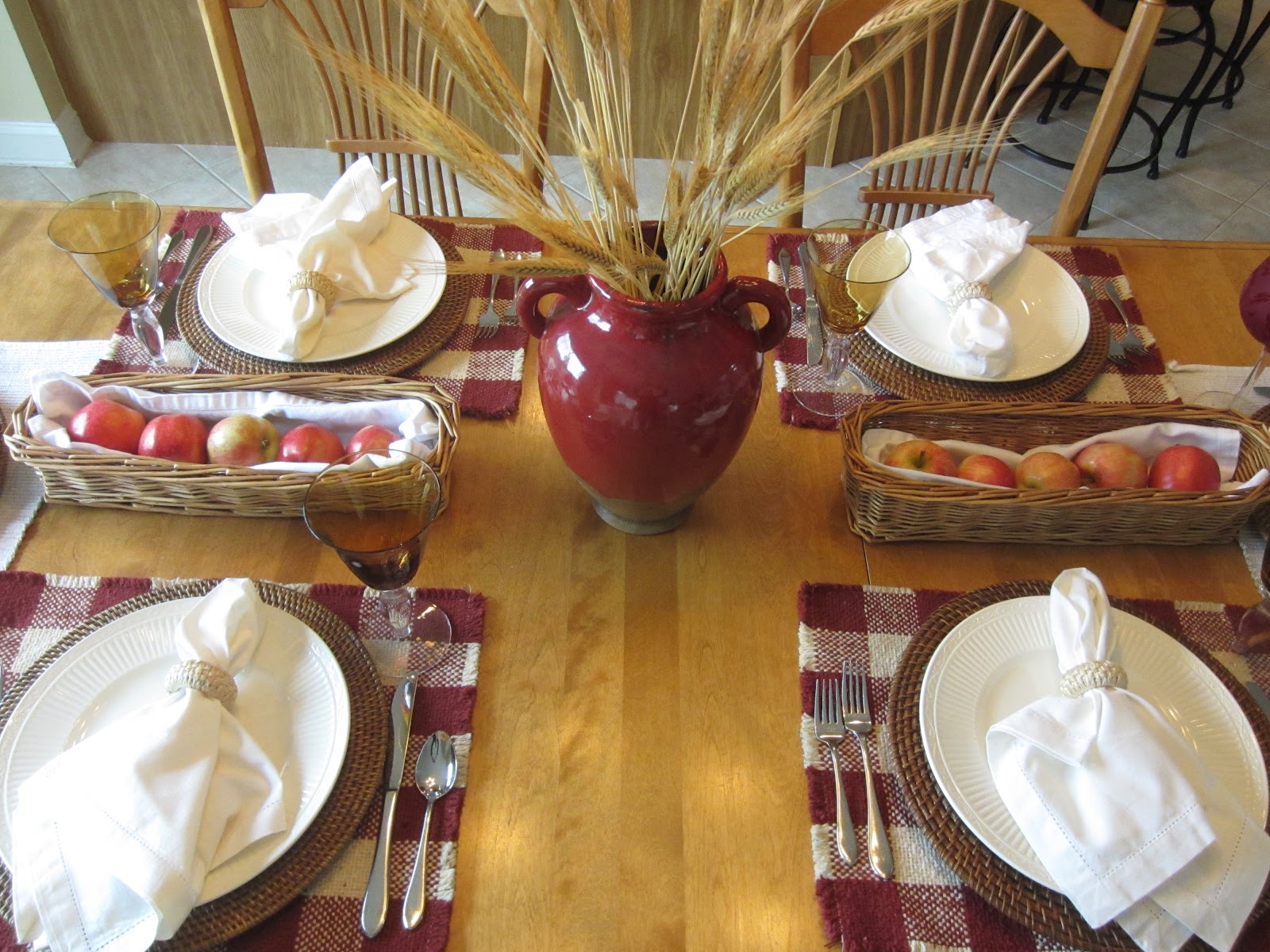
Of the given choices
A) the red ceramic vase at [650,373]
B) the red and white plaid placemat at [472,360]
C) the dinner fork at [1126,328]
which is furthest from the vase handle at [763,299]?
the dinner fork at [1126,328]

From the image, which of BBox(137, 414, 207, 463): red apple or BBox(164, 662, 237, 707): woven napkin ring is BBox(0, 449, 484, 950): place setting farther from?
BBox(137, 414, 207, 463): red apple

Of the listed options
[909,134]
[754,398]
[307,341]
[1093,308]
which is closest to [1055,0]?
[909,134]

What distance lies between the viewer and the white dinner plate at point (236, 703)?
69 centimetres

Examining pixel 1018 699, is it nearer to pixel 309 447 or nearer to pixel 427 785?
pixel 427 785

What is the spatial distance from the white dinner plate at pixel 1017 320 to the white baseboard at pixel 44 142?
259cm

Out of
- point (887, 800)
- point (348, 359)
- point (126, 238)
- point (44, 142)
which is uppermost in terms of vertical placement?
point (126, 238)

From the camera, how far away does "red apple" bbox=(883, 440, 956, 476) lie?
0.92m

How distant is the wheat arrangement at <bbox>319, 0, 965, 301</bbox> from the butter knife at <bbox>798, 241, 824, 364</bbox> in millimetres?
372

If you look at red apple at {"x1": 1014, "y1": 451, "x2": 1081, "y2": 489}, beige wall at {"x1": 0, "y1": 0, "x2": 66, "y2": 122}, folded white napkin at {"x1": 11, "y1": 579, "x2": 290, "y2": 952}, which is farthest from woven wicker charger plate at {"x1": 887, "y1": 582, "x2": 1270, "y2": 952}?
beige wall at {"x1": 0, "y1": 0, "x2": 66, "y2": 122}

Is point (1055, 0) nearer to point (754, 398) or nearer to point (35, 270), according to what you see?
point (754, 398)

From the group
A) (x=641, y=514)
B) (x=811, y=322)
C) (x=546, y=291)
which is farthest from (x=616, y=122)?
(x=811, y=322)

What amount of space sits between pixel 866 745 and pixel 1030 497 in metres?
0.28

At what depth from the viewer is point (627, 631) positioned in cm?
86

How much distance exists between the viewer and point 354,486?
0.79 metres
